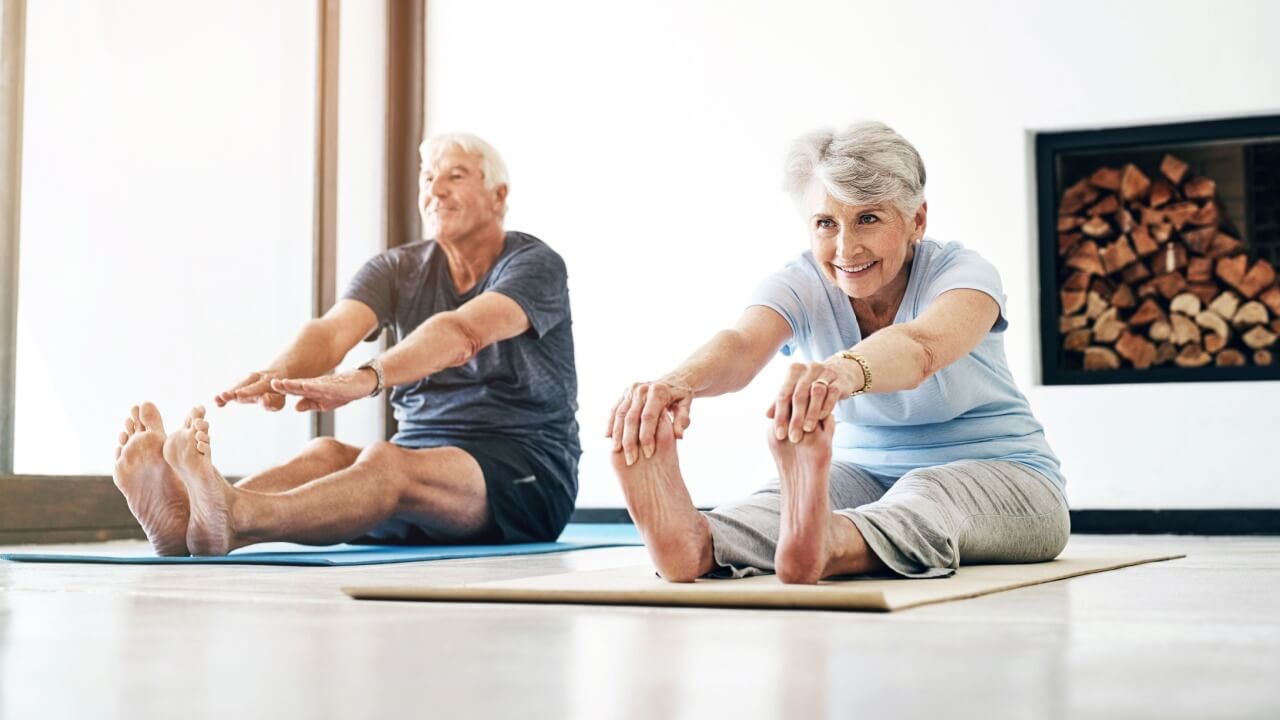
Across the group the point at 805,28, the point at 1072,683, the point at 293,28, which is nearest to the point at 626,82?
the point at 805,28

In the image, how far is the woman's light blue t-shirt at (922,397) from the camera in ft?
7.55

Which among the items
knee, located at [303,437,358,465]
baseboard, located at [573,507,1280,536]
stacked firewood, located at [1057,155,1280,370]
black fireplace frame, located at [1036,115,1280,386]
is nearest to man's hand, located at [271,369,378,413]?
knee, located at [303,437,358,465]

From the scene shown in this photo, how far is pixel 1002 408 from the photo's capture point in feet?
7.98

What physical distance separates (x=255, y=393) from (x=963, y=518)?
50.9 inches

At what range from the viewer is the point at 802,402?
173cm

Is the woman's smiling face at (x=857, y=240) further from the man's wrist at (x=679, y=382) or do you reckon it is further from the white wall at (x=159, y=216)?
the white wall at (x=159, y=216)

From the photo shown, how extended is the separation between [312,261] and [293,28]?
0.87 meters

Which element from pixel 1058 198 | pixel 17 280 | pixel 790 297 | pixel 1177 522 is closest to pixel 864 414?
pixel 790 297

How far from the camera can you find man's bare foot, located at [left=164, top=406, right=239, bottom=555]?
2.54 m

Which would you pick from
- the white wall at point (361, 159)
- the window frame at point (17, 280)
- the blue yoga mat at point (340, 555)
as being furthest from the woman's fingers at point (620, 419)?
the white wall at point (361, 159)

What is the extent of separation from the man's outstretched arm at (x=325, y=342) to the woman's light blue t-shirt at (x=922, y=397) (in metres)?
1.03

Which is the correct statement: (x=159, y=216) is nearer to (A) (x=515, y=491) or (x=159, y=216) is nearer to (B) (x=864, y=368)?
(A) (x=515, y=491)

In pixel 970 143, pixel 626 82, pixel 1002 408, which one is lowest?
pixel 1002 408

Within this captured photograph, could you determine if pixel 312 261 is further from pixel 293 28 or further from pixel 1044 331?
pixel 1044 331
